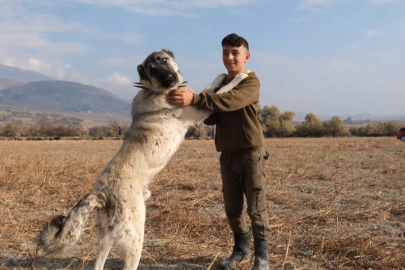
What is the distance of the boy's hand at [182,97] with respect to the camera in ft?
13.1

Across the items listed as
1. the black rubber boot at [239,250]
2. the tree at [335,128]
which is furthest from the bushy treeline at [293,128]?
the black rubber boot at [239,250]

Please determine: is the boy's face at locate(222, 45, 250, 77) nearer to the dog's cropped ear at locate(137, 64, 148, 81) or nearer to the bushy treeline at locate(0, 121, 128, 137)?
the dog's cropped ear at locate(137, 64, 148, 81)

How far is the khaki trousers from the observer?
4.25 meters

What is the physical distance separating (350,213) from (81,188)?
6424mm

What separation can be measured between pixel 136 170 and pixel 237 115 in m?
1.45

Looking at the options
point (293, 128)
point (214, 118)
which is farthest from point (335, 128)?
point (214, 118)

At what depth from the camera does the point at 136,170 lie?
12.7ft

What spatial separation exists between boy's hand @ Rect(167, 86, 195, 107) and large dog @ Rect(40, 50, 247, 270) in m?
0.18

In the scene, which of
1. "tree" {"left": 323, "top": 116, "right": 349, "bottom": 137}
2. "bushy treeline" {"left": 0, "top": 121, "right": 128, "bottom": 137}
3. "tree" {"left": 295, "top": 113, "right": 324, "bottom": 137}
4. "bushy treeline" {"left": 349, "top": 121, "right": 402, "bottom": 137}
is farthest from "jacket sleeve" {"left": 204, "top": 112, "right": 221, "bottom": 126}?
"bushy treeline" {"left": 349, "top": 121, "right": 402, "bottom": 137}

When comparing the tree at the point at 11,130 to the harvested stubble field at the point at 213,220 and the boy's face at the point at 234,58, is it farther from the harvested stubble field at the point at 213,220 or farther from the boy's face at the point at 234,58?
the boy's face at the point at 234,58

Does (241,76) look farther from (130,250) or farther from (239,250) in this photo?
(130,250)

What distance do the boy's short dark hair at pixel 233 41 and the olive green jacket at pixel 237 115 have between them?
43 centimetres

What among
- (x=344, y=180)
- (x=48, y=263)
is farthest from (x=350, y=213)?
(x=48, y=263)

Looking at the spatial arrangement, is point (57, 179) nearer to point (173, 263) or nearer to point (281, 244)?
point (173, 263)
